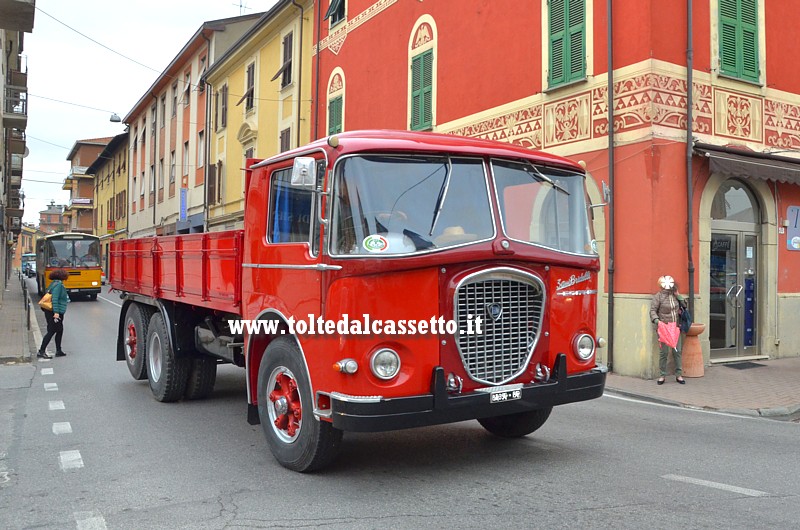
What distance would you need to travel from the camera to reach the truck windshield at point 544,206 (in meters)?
5.30

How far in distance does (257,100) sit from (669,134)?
1894 centimetres

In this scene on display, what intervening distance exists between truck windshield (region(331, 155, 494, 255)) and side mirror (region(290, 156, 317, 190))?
0.57ft

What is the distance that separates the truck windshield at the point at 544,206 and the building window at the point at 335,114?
15938 mm

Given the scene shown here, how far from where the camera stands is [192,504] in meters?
4.68

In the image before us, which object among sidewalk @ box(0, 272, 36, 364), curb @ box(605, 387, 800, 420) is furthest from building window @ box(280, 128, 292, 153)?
curb @ box(605, 387, 800, 420)

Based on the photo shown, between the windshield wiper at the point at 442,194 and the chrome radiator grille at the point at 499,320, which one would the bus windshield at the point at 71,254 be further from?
the chrome radiator grille at the point at 499,320

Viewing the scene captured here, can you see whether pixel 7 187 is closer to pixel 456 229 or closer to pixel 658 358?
pixel 658 358

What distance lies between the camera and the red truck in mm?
4762

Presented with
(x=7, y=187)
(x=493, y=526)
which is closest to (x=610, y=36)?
(x=493, y=526)

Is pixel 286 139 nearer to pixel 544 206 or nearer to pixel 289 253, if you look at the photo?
pixel 289 253

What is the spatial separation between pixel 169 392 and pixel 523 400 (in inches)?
185

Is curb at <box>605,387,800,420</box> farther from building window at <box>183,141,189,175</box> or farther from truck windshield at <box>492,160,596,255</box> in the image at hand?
building window at <box>183,141,189,175</box>

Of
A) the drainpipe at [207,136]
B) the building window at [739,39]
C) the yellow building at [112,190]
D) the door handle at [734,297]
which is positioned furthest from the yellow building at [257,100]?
the yellow building at [112,190]

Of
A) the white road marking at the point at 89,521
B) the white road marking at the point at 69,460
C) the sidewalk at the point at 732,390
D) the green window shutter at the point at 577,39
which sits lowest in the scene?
the sidewalk at the point at 732,390
